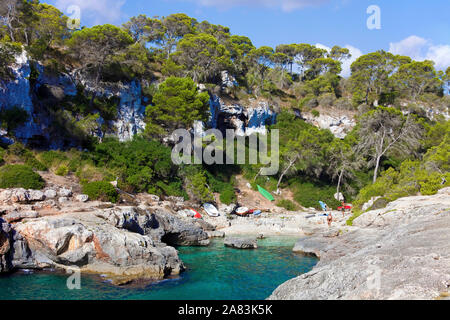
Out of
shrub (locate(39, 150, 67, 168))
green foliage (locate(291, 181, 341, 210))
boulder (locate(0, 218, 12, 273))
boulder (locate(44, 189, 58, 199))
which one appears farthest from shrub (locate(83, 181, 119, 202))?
green foliage (locate(291, 181, 341, 210))

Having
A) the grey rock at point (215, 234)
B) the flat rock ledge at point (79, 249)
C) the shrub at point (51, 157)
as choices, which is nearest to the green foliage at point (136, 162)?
the shrub at point (51, 157)

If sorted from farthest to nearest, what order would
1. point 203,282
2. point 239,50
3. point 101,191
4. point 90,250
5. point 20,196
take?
point 239,50 < point 101,191 < point 20,196 < point 90,250 < point 203,282

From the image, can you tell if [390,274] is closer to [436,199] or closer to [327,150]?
[436,199]

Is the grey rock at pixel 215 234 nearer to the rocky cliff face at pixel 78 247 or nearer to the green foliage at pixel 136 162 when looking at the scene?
the green foliage at pixel 136 162

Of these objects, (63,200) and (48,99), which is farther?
(48,99)

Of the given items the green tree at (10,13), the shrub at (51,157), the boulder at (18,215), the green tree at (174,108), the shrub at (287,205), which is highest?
the green tree at (10,13)

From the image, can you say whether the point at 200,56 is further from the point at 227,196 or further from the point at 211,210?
the point at 211,210

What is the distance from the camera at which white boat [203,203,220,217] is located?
24.4m

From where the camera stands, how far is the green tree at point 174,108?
92.6 ft

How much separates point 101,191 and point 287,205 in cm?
1871

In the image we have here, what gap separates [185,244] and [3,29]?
2297 centimetres

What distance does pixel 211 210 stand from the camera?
24.7m

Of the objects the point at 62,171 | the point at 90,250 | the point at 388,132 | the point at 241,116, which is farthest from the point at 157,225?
the point at 388,132

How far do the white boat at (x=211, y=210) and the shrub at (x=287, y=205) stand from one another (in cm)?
826
